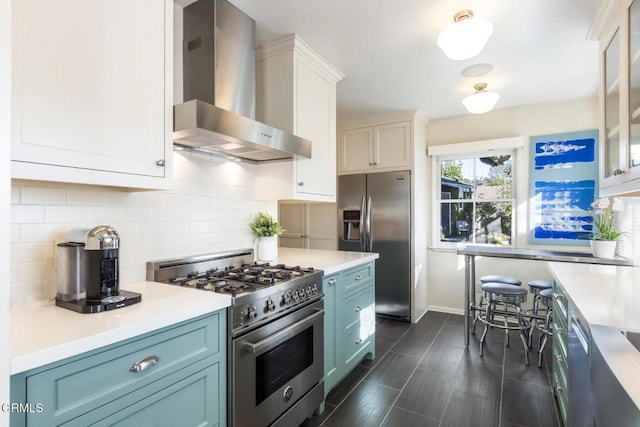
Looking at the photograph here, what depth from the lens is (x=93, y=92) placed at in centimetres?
124

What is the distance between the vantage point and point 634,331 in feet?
3.65

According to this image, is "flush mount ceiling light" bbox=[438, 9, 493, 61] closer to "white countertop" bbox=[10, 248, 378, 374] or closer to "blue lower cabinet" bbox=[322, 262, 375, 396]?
"blue lower cabinet" bbox=[322, 262, 375, 396]

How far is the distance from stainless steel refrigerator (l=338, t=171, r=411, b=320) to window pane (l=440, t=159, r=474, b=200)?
0.77 meters

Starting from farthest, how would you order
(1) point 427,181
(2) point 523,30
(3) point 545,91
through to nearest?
(1) point 427,181, (3) point 545,91, (2) point 523,30

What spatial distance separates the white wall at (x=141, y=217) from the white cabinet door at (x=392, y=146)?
5.87 ft

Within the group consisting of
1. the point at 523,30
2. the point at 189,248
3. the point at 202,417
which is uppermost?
the point at 523,30

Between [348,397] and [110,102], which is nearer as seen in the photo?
[110,102]

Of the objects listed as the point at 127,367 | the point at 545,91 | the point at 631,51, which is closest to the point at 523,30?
the point at 631,51

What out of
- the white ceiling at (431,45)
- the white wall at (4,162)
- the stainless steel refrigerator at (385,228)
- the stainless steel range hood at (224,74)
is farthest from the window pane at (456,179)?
the white wall at (4,162)

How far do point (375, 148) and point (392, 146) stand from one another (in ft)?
0.72

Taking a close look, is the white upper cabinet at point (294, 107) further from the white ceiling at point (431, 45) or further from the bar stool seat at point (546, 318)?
the bar stool seat at point (546, 318)

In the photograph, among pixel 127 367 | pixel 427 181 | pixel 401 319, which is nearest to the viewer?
pixel 127 367

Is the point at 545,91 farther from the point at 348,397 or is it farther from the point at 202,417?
the point at 202,417

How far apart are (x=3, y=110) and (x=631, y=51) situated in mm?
2431
